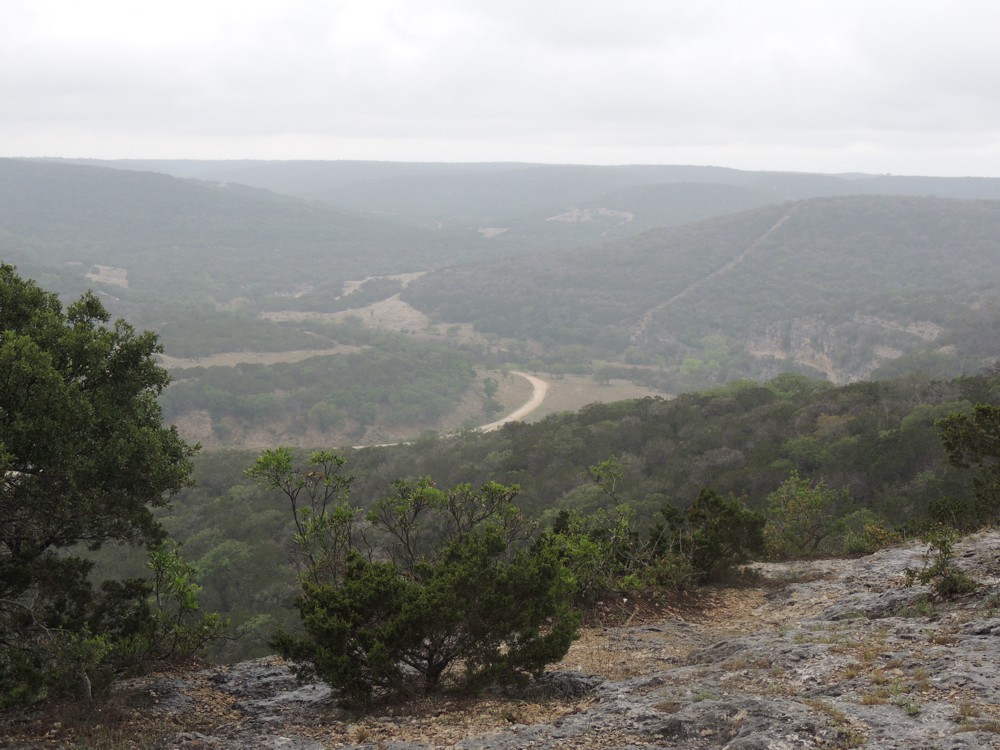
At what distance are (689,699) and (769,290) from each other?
132 meters

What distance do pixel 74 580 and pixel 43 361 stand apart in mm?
3092

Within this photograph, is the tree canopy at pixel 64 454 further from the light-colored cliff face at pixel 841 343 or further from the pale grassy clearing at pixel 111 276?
the pale grassy clearing at pixel 111 276

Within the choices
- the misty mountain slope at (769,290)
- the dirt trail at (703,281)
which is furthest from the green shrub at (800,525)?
the dirt trail at (703,281)

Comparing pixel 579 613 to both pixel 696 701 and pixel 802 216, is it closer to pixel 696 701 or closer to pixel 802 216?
pixel 696 701

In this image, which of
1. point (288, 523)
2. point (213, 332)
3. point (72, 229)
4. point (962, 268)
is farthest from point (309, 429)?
point (72, 229)

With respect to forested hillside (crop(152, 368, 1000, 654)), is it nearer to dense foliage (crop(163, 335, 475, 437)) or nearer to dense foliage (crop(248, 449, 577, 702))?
dense foliage (crop(248, 449, 577, 702))

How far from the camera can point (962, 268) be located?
13162cm

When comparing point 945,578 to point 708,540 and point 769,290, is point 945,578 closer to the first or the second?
point 708,540

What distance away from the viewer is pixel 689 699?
21.9 ft

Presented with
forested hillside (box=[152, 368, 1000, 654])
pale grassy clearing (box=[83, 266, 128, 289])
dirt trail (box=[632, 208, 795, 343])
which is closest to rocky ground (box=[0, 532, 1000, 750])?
forested hillside (box=[152, 368, 1000, 654])

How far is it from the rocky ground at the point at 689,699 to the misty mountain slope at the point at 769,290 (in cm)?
7840

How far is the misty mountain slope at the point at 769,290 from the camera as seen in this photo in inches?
3883

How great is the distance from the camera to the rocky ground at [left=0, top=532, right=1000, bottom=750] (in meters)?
5.85

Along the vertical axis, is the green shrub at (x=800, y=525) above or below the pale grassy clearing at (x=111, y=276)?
below
